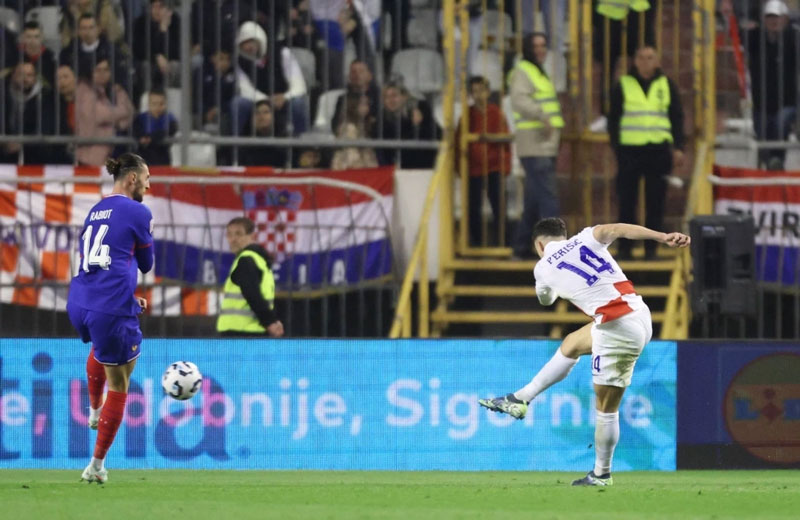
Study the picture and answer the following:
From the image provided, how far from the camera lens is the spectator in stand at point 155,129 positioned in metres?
16.3

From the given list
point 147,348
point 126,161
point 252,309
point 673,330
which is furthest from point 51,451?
point 673,330

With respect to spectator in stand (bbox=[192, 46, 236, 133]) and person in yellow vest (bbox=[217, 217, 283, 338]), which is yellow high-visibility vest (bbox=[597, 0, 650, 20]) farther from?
person in yellow vest (bbox=[217, 217, 283, 338])

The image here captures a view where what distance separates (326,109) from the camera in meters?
16.5

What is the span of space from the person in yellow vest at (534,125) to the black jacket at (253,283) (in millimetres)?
2910

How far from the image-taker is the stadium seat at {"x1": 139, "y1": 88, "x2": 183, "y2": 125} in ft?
53.7

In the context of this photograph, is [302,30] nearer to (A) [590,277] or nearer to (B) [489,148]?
(B) [489,148]

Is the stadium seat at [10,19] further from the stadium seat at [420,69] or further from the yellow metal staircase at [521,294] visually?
the yellow metal staircase at [521,294]

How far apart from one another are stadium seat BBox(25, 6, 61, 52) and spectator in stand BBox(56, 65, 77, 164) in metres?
0.25

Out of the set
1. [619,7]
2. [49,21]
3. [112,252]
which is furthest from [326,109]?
[112,252]

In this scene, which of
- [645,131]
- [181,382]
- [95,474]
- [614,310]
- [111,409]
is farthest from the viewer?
[645,131]

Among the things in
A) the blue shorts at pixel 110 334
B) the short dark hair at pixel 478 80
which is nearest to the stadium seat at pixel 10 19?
the short dark hair at pixel 478 80

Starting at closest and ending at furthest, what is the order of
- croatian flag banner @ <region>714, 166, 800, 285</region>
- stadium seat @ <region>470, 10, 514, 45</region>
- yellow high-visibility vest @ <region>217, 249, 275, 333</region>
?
yellow high-visibility vest @ <region>217, 249, 275, 333</region> < croatian flag banner @ <region>714, 166, 800, 285</region> < stadium seat @ <region>470, 10, 514, 45</region>

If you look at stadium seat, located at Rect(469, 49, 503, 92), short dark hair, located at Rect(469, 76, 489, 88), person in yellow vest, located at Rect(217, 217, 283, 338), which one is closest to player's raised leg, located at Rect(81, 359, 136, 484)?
person in yellow vest, located at Rect(217, 217, 283, 338)

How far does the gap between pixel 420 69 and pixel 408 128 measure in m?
0.60
